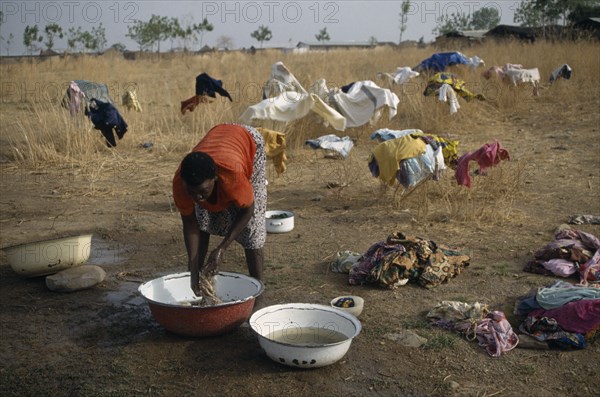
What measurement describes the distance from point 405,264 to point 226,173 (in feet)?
5.96

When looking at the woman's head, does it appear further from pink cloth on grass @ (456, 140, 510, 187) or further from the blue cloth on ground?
the blue cloth on ground

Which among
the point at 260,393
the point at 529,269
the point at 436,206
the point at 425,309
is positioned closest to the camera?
the point at 260,393

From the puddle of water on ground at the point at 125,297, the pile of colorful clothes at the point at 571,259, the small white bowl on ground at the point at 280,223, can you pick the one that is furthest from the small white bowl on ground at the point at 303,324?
the small white bowl on ground at the point at 280,223

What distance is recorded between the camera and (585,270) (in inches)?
182

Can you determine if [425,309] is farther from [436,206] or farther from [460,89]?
[460,89]

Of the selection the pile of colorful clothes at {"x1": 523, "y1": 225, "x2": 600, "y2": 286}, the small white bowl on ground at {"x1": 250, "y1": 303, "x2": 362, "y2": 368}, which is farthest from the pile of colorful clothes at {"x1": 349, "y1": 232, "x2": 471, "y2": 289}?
the small white bowl on ground at {"x1": 250, "y1": 303, "x2": 362, "y2": 368}

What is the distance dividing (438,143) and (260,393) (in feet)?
12.2

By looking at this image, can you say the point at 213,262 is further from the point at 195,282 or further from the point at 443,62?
the point at 443,62

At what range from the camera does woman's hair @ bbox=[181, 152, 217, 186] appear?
312cm

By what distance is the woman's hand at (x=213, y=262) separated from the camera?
3533 millimetres

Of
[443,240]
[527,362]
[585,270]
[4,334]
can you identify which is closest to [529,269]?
[585,270]

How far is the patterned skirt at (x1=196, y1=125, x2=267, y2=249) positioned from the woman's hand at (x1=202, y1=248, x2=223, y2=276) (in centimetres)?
32

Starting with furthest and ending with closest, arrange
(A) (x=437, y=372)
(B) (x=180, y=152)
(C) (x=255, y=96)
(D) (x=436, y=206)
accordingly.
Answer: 1. (C) (x=255, y=96)
2. (B) (x=180, y=152)
3. (D) (x=436, y=206)
4. (A) (x=437, y=372)

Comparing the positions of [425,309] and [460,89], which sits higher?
[460,89]
